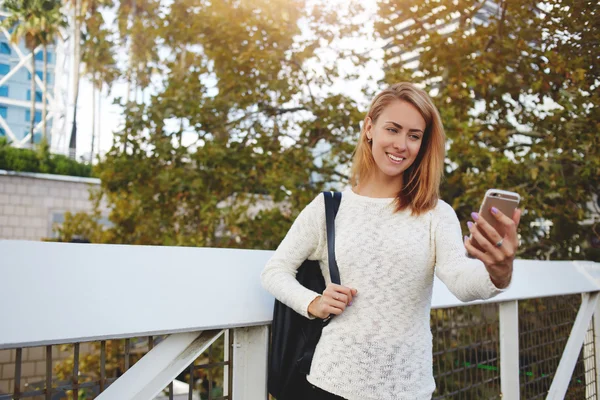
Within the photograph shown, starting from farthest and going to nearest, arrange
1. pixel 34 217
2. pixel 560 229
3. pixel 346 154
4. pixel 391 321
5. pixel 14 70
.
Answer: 1. pixel 34 217
2. pixel 14 70
3. pixel 346 154
4. pixel 560 229
5. pixel 391 321

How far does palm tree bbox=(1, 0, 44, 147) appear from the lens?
7.51 meters

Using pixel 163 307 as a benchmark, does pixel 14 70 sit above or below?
above

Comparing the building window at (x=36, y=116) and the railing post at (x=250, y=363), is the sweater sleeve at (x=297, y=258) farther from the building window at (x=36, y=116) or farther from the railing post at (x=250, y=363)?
the building window at (x=36, y=116)

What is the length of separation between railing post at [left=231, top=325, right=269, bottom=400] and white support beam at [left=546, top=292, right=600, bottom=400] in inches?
66.5

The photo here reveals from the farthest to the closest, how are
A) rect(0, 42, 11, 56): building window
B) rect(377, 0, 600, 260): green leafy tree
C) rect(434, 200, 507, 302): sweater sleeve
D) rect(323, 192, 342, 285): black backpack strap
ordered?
rect(0, 42, 11, 56): building window
rect(377, 0, 600, 260): green leafy tree
rect(323, 192, 342, 285): black backpack strap
rect(434, 200, 507, 302): sweater sleeve

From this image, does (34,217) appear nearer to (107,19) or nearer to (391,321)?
(107,19)

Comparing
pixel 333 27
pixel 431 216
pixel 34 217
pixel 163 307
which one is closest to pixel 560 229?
pixel 333 27

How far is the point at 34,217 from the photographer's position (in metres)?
12.0

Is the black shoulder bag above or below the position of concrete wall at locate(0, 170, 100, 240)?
below

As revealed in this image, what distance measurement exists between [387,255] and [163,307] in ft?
1.72

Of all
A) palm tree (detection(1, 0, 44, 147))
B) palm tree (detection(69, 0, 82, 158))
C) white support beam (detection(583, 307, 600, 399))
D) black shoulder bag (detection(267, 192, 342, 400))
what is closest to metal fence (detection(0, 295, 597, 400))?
white support beam (detection(583, 307, 600, 399))

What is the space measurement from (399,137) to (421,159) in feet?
0.34

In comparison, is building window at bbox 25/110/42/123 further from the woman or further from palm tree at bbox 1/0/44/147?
the woman

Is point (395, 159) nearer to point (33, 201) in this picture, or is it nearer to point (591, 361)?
point (591, 361)
